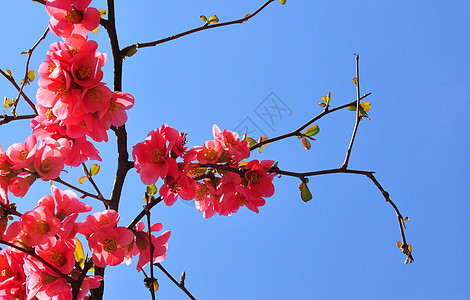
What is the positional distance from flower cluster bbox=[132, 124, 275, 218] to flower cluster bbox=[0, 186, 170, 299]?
16 cm

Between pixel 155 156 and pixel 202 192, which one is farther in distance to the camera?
pixel 202 192

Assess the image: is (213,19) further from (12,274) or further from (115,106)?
(12,274)

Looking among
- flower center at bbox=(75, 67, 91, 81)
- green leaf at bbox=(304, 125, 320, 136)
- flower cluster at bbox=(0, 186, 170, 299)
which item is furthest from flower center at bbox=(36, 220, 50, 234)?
green leaf at bbox=(304, 125, 320, 136)

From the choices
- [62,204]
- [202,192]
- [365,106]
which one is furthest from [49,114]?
[365,106]

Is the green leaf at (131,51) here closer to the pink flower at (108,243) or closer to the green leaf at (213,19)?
the green leaf at (213,19)

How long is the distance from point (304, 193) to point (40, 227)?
676 mm

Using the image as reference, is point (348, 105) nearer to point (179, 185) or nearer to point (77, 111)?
point (179, 185)

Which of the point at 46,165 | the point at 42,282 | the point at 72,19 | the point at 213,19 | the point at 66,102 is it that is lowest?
the point at 42,282

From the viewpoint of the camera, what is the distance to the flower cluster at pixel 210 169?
1049 millimetres

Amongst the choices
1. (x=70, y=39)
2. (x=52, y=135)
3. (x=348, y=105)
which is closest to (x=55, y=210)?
(x=52, y=135)

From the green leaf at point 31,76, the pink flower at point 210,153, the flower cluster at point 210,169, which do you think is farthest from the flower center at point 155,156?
the green leaf at point 31,76

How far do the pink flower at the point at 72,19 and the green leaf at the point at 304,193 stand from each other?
2.29 feet

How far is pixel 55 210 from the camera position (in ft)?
3.32

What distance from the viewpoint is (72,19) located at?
3.50 feet
